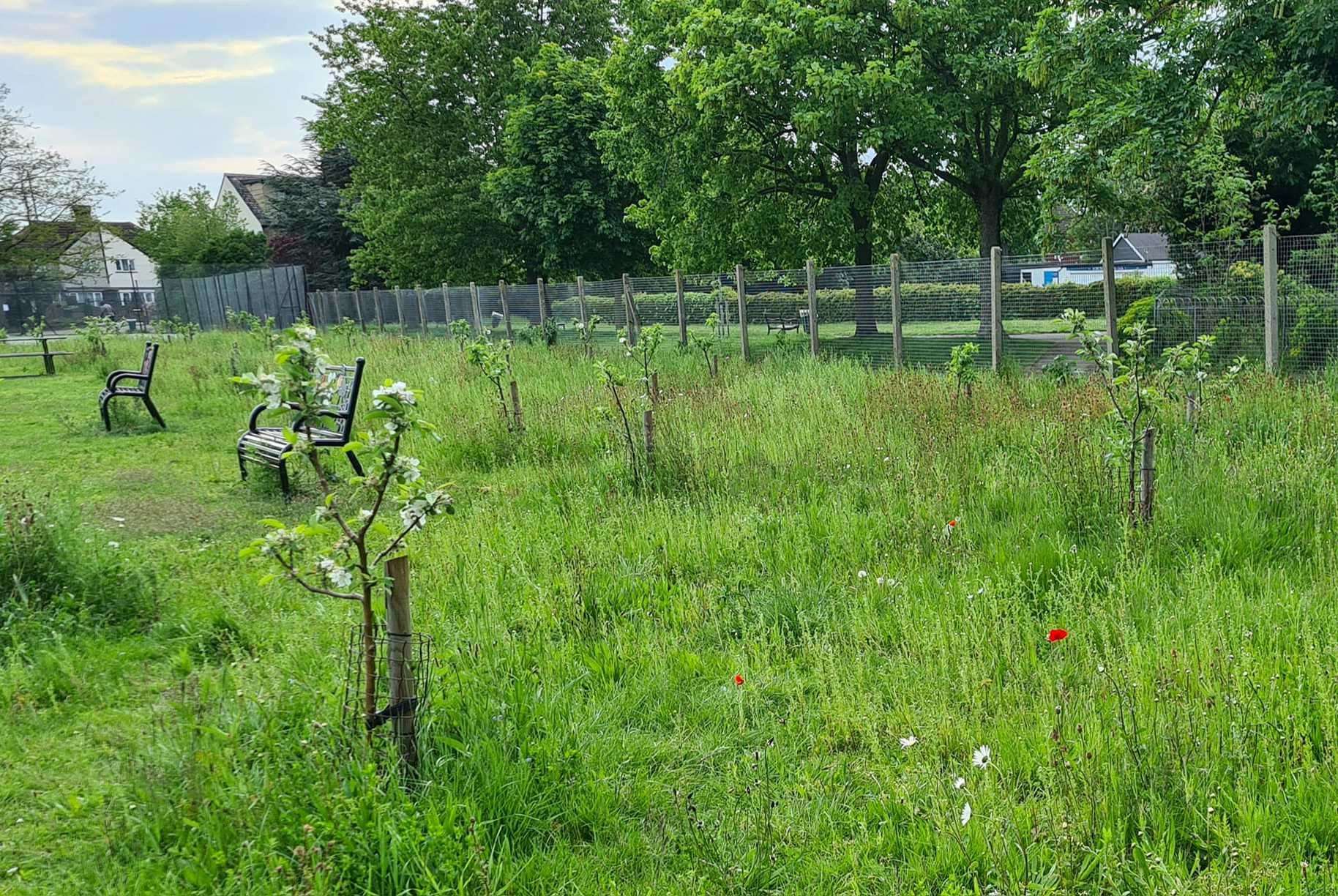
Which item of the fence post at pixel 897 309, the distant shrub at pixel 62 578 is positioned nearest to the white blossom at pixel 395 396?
the distant shrub at pixel 62 578

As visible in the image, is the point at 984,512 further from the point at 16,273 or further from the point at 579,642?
the point at 16,273

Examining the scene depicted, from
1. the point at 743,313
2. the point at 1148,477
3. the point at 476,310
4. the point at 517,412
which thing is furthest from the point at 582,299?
the point at 1148,477

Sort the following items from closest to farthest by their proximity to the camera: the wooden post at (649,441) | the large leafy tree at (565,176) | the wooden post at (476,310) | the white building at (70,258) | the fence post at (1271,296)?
the wooden post at (649,441) → the fence post at (1271,296) → the wooden post at (476,310) → the large leafy tree at (565,176) → the white building at (70,258)

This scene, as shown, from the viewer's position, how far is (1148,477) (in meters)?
4.68

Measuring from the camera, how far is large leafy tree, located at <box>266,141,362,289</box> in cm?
4528

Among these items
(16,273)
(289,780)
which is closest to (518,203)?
(16,273)

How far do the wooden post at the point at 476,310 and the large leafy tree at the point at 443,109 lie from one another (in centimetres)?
927

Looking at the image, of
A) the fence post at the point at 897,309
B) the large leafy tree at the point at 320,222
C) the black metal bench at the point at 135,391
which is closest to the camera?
Answer: the black metal bench at the point at 135,391

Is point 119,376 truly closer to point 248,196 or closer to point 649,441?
point 649,441

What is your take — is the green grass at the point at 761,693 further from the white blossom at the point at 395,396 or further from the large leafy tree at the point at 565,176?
the large leafy tree at the point at 565,176

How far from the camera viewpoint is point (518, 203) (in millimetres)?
29734

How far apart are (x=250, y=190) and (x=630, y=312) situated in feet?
185

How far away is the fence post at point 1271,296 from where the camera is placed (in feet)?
30.2

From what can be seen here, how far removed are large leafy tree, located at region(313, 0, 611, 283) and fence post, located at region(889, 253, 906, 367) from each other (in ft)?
71.7
